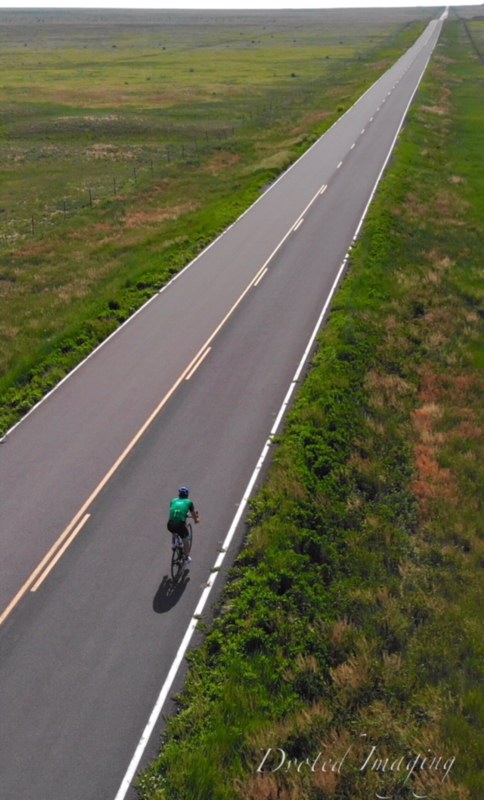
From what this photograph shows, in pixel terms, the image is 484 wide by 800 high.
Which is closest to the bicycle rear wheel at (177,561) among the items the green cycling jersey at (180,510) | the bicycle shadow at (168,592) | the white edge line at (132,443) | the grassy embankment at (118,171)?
the bicycle shadow at (168,592)

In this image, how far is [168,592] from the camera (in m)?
12.4

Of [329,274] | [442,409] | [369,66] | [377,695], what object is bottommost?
[377,695]

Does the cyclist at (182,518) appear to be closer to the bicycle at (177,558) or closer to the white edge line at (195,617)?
the bicycle at (177,558)

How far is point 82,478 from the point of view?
1571 centimetres

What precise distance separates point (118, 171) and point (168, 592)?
4732 cm

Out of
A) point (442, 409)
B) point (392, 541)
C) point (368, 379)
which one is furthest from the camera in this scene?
point (368, 379)

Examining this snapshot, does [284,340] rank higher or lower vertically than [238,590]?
higher

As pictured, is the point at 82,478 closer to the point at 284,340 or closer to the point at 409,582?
the point at 409,582

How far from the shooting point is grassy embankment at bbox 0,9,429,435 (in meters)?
25.7

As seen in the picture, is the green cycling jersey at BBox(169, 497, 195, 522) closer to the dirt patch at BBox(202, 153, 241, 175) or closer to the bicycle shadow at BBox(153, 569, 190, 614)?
the bicycle shadow at BBox(153, 569, 190, 614)

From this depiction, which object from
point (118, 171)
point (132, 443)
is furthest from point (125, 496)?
point (118, 171)

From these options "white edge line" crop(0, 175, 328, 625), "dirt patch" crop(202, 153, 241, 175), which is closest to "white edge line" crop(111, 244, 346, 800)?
"white edge line" crop(0, 175, 328, 625)

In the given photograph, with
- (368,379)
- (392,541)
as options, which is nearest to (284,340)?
(368,379)

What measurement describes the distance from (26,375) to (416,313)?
49.7ft
